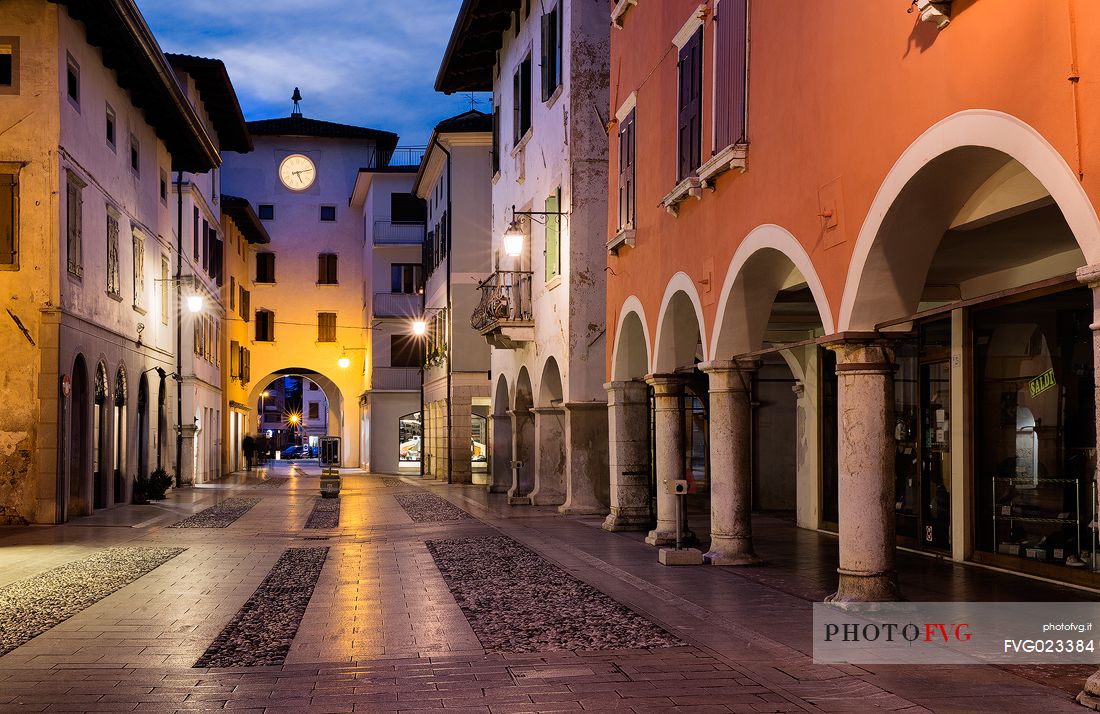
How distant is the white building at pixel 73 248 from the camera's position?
21.1m

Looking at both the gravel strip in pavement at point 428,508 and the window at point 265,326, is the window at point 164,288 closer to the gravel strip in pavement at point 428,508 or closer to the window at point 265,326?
the gravel strip in pavement at point 428,508

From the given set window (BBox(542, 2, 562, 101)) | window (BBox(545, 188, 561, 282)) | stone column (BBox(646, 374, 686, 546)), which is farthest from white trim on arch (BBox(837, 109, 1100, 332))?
window (BBox(542, 2, 562, 101))

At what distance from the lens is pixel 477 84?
33781mm

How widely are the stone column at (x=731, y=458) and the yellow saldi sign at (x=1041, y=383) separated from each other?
292 cm

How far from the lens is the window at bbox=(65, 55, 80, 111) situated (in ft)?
→ 73.9

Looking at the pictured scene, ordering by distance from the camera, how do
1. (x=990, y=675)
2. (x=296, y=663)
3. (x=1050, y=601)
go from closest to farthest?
1. (x=990, y=675)
2. (x=296, y=663)
3. (x=1050, y=601)

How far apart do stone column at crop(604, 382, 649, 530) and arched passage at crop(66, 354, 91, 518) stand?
399 inches

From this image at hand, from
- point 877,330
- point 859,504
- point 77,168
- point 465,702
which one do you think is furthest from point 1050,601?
point 77,168

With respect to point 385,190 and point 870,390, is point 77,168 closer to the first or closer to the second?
point 870,390

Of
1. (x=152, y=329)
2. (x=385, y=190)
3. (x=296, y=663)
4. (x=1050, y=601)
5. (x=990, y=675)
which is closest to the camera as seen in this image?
(x=990, y=675)

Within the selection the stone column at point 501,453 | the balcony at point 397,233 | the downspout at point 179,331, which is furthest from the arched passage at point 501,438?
the balcony at point 397,233

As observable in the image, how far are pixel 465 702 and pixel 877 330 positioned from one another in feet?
15.8

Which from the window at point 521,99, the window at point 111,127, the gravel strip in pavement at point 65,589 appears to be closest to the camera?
the gravel strip in pavement at point 65,589

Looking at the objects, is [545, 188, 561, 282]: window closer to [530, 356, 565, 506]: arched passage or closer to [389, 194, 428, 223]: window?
[530, 356, 565, 506]: arched passage
